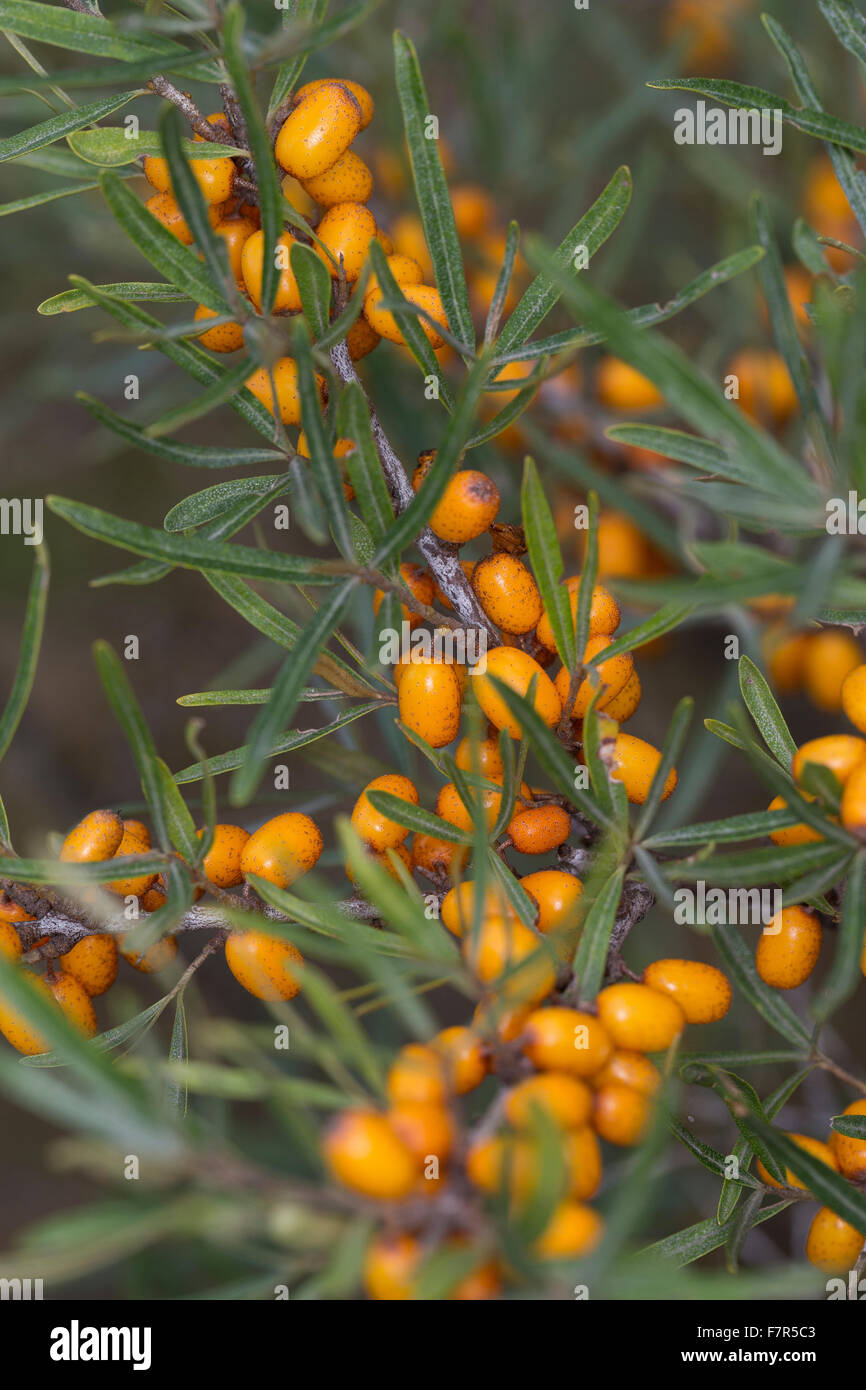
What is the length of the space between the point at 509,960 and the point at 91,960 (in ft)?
1.39

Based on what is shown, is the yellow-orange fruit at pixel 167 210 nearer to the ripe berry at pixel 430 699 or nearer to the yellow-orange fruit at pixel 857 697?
the ripe berry at pixel 430 699

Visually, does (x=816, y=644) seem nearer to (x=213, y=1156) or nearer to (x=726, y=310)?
(x=726, y=310)

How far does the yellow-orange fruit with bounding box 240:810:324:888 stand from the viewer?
2.67 ft

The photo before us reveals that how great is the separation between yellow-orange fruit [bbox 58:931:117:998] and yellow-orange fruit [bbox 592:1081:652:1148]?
16.9 inches

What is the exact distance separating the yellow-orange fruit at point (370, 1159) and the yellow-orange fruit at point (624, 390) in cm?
130

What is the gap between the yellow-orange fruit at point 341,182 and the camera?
30.4 inches

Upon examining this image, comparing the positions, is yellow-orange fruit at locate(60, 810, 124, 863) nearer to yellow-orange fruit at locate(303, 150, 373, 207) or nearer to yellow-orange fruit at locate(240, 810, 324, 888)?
yellow-orange fruit at locate(240, 810, 324, 888)

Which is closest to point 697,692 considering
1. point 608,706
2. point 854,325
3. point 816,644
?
point 816,644

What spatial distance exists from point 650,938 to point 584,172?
4.25 ft

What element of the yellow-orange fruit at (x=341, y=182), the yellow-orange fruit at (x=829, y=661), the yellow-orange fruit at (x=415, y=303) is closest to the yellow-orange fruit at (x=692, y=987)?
the yellow-orange fruit at (x=415, y=303)

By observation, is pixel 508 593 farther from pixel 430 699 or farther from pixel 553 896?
pixel 553 896

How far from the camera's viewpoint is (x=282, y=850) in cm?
82

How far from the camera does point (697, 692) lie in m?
2.14

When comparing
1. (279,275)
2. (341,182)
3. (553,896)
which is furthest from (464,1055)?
(341,182)
